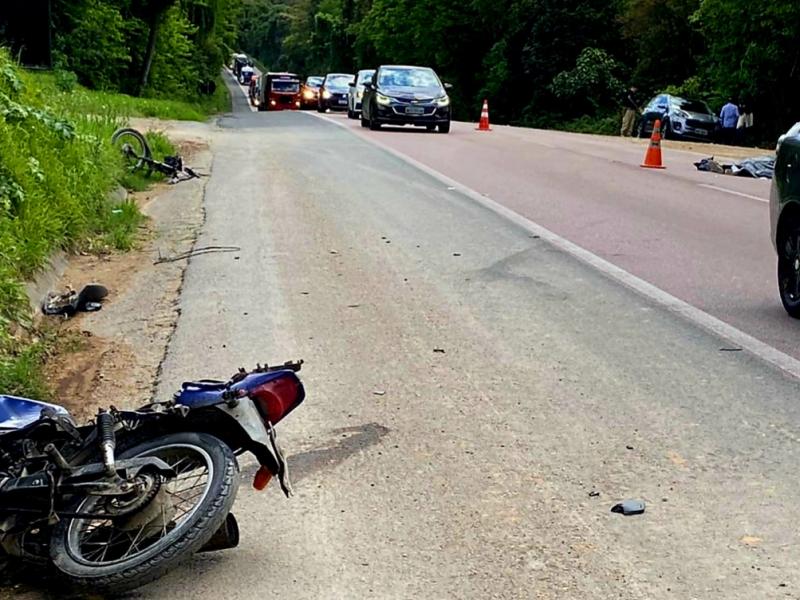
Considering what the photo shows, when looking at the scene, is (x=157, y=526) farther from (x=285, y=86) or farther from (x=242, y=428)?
(x=285, y=86)

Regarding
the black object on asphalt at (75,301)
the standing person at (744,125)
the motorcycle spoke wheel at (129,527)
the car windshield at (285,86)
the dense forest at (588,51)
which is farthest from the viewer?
the car windshield at (285,86)

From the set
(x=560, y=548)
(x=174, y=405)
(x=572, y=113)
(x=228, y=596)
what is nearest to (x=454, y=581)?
(x=560, y=548)

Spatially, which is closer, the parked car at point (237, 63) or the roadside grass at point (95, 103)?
the roadside grass at point (95, 103)

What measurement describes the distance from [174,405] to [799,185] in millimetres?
4987

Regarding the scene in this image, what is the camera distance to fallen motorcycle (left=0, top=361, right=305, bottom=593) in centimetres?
352

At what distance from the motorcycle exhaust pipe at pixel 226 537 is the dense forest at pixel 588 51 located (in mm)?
30594

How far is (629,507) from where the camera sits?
13.9 ft

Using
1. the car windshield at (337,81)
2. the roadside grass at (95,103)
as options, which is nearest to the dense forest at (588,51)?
the car windshield at (337,81)

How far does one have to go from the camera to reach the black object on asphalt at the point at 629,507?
4191 millimetres

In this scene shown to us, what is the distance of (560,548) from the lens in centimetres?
391

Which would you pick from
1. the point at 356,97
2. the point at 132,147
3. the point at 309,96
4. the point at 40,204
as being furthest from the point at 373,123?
the point at 309,96

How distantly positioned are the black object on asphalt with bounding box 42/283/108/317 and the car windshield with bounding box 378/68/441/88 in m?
20.1

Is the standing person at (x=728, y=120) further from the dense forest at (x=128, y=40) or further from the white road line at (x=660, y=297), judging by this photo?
the white road line at (x=660, y=297)

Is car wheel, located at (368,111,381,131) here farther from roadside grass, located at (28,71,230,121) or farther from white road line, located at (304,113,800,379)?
white road line, located at (304,113,800,379)
